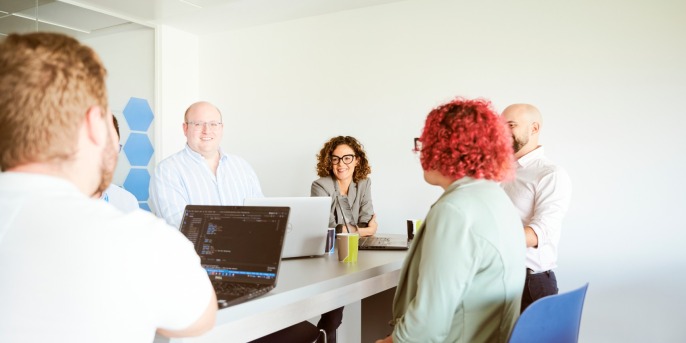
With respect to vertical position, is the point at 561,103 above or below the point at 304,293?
above

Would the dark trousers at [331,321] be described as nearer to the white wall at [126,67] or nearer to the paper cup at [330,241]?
the paper cup at [330,241]

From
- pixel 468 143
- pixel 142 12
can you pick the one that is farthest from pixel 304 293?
pixel 142 12

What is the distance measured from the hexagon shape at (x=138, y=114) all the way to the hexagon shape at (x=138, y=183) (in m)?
0.40

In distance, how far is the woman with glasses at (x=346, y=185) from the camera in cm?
354

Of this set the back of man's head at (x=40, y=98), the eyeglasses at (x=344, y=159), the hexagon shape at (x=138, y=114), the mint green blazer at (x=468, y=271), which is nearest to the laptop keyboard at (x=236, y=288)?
the mint green blazer at (x=468, y=271)

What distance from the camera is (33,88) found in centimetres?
78

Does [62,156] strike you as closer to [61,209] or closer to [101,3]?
[61,209]

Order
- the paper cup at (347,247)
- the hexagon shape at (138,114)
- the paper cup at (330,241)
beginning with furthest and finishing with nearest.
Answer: the hexagon shape at (138,114) < the paper cup at (330,241) < the paper cup at (347,247)

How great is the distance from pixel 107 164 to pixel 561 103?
3.48 metres

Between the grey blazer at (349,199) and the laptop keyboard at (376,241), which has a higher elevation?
the grey blazer at (349,199)

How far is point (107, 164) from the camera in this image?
34.5 inches

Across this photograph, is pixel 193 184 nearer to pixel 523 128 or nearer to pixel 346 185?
pixel 346 185

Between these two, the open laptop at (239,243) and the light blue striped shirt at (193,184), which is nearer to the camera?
the open laptop at (239,243)

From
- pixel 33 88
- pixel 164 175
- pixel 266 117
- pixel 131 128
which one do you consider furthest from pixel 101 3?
pixel 33 88
